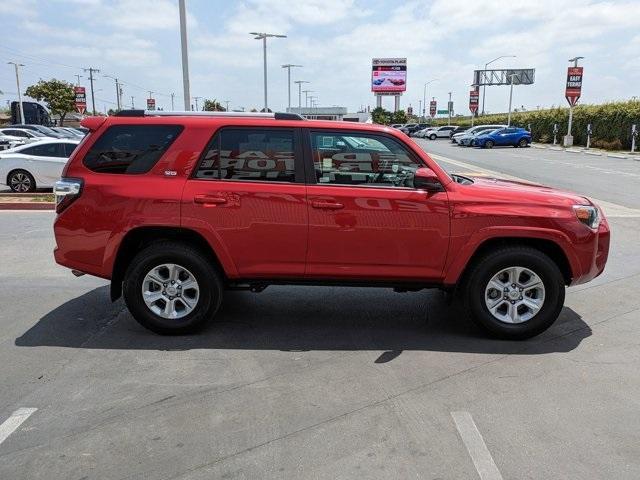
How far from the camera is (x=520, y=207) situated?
15.4 feet

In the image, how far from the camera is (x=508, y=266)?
4.75m

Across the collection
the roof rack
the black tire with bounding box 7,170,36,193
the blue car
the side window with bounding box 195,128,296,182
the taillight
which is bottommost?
the black tire with bounding box 7,170,36,193

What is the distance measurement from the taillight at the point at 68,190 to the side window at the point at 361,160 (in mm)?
2041

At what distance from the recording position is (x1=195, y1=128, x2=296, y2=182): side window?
15.6ft

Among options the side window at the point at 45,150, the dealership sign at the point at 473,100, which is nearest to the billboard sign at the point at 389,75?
the dealership sign at the point at 473,100

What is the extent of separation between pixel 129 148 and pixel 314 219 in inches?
68.2

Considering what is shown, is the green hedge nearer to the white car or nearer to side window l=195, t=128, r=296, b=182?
the white car

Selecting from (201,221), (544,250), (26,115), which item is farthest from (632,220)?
(26,115)

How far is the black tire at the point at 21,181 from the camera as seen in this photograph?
13.8 m

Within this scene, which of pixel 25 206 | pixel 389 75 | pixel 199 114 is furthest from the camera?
pixel 389 75

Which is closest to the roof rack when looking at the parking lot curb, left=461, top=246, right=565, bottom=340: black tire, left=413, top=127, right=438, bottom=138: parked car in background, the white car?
left=461, top=246, right=565, bottom=340: black tire

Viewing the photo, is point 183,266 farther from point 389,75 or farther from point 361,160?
Result: point 389,75

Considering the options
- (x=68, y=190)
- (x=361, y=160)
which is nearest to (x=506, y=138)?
(x=361, y=160)

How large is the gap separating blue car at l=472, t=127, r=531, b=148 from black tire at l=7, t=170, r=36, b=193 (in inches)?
1284
